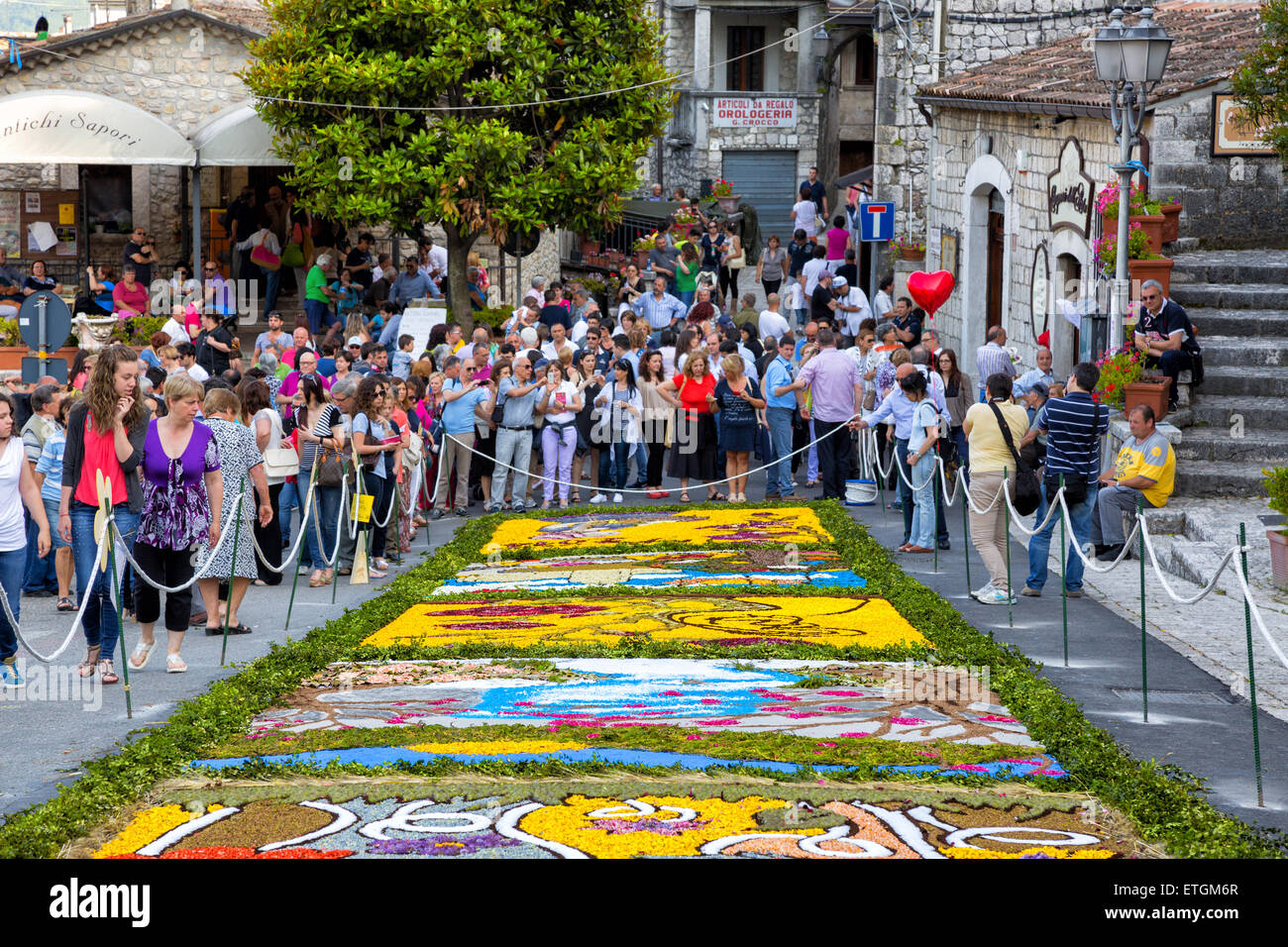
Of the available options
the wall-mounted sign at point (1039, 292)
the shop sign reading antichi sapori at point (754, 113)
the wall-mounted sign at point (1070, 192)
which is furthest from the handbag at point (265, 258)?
the shop sign reading antichi sapori at point (754, 113)

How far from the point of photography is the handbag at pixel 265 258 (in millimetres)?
25062

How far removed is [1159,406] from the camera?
15.4m

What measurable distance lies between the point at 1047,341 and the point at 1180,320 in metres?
4.01

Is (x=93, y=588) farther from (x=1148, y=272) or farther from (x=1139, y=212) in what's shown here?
(x=1139, y=212)

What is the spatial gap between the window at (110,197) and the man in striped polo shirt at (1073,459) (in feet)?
61.0

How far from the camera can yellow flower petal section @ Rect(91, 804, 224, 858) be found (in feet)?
21.8

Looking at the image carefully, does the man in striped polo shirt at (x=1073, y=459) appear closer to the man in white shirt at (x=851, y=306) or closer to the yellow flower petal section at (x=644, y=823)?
the yellow flower petal section at (x=644, y=823)

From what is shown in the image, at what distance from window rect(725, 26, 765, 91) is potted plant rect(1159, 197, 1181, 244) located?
29.2 m

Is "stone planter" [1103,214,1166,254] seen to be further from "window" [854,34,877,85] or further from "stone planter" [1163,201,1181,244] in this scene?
"window" [854,34,877,85]

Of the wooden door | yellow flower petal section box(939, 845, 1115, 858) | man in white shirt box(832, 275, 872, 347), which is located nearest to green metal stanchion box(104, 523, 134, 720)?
yellow flower petal section box(939, 845, 1115, 858)

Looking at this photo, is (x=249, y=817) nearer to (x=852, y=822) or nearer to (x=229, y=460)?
(x=852, y=822)

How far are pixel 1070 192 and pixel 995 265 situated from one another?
456 centimetres

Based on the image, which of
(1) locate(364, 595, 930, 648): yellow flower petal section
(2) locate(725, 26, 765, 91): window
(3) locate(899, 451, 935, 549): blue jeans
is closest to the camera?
(1) locate(364, 595, 930, 648): yellow flower petal section

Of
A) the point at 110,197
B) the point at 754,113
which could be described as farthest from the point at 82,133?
the point at 754,113
